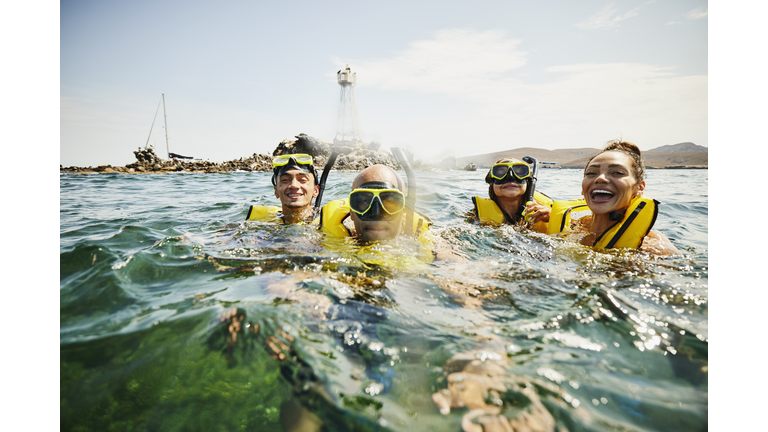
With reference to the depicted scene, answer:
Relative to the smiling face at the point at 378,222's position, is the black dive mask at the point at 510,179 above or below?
above

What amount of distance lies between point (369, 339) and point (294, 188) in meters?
3.55

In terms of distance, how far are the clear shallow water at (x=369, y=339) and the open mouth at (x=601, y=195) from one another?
63 cm

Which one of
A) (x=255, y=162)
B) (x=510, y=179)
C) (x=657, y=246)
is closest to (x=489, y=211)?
(x=510, y=179)

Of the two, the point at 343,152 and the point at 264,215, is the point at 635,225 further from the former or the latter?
the point at 343,152

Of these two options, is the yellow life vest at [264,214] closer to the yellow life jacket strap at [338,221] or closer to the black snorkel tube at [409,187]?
the yellow life jacket strap at [338,221]

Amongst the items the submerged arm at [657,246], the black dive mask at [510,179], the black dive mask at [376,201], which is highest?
the black dive mask at [510,179]

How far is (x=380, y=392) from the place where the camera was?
5.45ft

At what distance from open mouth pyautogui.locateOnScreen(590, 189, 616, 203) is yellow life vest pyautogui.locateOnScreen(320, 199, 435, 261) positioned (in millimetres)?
1838

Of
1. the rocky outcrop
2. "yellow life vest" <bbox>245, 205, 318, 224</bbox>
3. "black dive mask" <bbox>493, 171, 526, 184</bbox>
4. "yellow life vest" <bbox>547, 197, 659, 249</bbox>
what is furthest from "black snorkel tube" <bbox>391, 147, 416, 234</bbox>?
the rocky outcrop

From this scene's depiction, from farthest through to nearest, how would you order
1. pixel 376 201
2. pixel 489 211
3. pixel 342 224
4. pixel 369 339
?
pixel 489 211
pixel 342 224
pixel 376 201
pixel 369 339

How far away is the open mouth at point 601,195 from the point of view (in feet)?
12.2

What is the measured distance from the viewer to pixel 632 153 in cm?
383

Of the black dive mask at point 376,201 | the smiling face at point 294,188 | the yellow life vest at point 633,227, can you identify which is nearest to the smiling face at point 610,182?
the yellow life vest at point 633,227

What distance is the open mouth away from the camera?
3715 mm
